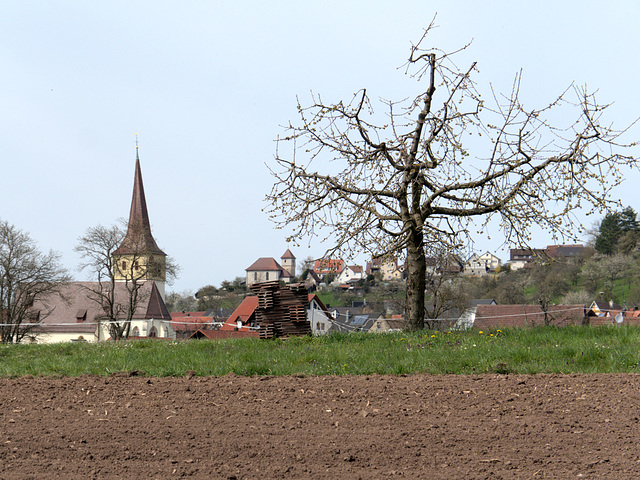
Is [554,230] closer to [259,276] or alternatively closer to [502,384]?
[502,384]

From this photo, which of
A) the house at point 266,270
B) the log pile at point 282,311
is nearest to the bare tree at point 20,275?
the log pile at point 282,311

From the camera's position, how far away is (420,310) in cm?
1264

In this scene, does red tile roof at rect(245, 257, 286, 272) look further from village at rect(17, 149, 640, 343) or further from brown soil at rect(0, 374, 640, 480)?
brown soil at rect(0, 374, 640, 480)

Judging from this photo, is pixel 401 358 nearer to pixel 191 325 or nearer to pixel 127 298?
pixel 191 325

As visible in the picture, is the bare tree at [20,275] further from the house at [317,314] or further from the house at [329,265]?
the house at [329,265]

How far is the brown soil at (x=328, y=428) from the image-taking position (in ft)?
14.0

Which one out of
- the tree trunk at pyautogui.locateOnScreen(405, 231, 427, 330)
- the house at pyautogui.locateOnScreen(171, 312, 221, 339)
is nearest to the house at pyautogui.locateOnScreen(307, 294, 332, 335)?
the house at pyautogui.locateOnScreen(171, 312, 221, 339)

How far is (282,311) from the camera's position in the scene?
12.7 m

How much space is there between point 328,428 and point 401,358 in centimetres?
298

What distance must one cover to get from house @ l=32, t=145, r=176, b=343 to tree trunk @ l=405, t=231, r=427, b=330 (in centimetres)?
1069

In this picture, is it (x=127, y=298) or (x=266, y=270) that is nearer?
(x=127, y=298)

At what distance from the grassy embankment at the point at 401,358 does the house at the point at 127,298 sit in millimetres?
11963

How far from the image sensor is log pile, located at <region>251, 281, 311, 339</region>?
12.5 m

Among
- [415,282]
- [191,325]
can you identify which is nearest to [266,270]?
[191,325]
